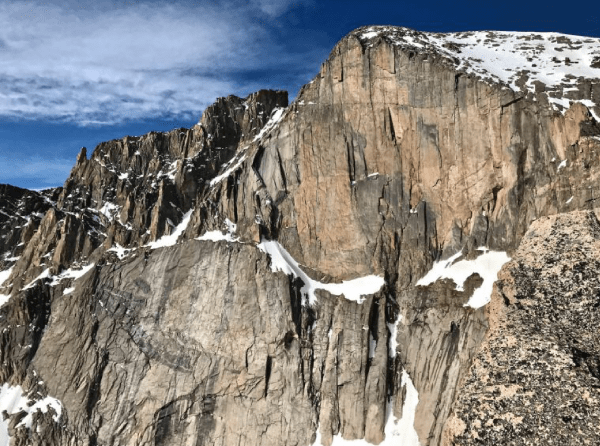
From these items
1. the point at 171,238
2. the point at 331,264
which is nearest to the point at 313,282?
the point at 331,264

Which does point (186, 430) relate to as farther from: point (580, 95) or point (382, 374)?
point (580, 95)

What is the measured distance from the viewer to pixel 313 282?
53.5 meters

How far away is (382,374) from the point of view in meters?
47.7

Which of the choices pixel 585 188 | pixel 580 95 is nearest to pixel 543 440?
pixel 585 188

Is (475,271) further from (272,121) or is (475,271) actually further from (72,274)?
(72,274)

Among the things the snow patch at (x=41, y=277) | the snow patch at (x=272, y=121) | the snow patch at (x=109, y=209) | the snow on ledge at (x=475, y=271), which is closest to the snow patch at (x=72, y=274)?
the snow patch at (x=41, y=277)

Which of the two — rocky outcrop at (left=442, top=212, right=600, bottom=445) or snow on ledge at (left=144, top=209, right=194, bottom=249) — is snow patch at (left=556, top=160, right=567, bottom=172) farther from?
snow on ledge at (left=144, top=209, right=194, bottom=249)

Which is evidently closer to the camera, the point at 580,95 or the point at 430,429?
the point at 430,429

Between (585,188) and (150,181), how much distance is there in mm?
47146

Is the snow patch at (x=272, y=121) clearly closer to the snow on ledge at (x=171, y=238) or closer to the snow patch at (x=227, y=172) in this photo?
the snow patch at (x=227, y=172)

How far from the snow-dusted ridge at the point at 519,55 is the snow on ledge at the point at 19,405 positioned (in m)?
45.0

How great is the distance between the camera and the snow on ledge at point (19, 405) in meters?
54.9

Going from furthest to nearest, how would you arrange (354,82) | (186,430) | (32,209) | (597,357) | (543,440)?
1. (32,209)
2. (354,82)
3. (186,430)
4. (597,357)
5. (543,440)

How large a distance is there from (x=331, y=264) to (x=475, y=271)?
43.3 feet
